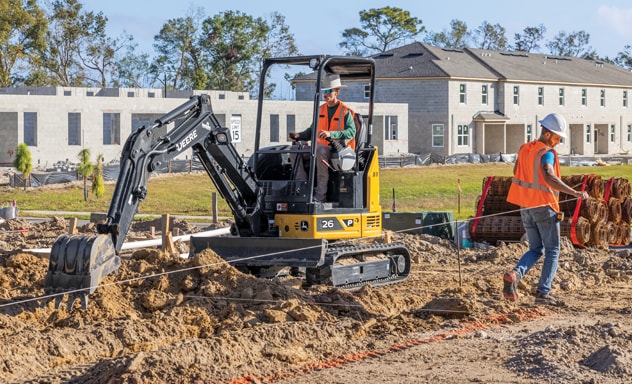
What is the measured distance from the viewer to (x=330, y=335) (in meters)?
10.7

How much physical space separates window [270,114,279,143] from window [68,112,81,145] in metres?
11.7

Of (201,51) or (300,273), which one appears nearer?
(300,273)

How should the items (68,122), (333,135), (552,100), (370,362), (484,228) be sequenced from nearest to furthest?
(370,362), (333,135), (484,228), (68,122), (552,100)

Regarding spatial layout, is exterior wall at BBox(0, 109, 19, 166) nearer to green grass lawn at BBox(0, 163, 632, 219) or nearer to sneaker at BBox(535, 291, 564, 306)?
green grass lawn at BBox(0, 163, 632, 219)

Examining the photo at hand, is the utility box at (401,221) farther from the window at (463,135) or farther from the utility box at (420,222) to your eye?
the window at (463,135)

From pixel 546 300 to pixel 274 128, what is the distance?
4674cm

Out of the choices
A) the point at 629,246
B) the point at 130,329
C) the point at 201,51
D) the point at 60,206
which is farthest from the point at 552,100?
the point at 130,329

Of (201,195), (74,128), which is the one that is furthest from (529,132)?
(201,195)

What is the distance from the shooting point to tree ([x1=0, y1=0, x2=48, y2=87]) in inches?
2537

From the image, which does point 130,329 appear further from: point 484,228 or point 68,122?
point 68,122

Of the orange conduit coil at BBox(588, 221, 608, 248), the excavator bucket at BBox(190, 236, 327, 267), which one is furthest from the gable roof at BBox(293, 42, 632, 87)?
the excavator bucket at BBox(190, 236, 327, 267)

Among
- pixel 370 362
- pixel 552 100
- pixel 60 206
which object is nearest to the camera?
pixel 370 362

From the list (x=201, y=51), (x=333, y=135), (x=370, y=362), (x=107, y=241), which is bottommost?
(x=370, y=362)

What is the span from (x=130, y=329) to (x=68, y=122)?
135ft
